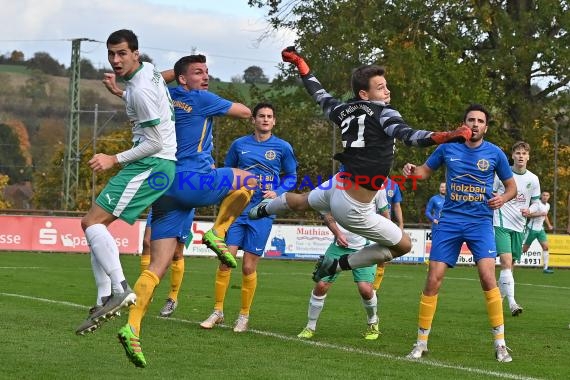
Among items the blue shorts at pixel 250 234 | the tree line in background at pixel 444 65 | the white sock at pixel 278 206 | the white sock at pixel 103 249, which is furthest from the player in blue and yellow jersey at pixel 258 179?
the tree line in background at pixel 444 65

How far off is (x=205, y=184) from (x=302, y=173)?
34182mm

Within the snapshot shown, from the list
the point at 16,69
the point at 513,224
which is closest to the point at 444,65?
the point at 513,224

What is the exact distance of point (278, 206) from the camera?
9867mm

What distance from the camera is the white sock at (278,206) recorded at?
9805mm

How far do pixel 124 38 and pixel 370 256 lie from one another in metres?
2.90

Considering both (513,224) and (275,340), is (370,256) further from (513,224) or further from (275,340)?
(513,224)

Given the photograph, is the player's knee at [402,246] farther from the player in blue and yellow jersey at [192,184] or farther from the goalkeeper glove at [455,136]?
the goalkeeper glove at [455,136]

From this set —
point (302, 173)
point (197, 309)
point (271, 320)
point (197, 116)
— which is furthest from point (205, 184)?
point (302, 173)

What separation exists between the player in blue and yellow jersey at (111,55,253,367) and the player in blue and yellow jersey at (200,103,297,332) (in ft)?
7.06

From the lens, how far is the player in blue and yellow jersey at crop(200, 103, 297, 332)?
11.9 meters

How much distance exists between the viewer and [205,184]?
9070mm

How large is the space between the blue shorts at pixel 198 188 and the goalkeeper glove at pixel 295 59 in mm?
1260

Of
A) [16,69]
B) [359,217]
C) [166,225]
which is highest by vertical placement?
[16,69]

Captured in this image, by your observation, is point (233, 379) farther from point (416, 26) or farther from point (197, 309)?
point (416, 26)
